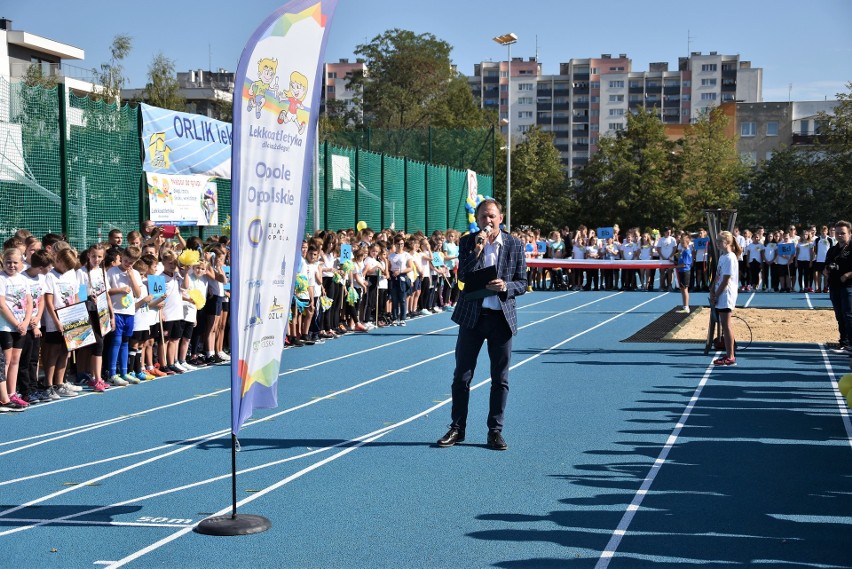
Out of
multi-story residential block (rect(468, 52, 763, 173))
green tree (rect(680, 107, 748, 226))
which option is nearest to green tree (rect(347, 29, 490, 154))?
green tree (rect(680, 107, 748, 226))

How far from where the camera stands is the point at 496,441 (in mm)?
9266

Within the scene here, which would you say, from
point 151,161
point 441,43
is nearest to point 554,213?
point 441,43

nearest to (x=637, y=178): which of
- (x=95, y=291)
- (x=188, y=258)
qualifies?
(x=188, y=258)

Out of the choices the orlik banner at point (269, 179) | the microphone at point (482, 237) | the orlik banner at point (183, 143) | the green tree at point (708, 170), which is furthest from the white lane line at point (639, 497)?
the green tree at point (708, 170)

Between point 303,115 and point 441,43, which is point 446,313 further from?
point 441,43

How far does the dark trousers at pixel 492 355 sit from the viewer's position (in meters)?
9.16

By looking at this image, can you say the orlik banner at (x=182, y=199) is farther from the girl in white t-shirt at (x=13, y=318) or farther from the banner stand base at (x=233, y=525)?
the banner stand base at (x=233, y=525)

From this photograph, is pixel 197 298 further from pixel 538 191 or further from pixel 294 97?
pixel 538 191

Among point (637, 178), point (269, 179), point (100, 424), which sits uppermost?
point (637, 178)

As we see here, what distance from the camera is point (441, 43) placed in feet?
270

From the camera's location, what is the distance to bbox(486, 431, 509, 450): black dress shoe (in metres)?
9.25

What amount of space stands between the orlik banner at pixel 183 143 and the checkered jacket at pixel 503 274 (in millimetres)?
9234

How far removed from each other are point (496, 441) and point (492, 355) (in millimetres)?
755

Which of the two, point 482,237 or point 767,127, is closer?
point 482,237
